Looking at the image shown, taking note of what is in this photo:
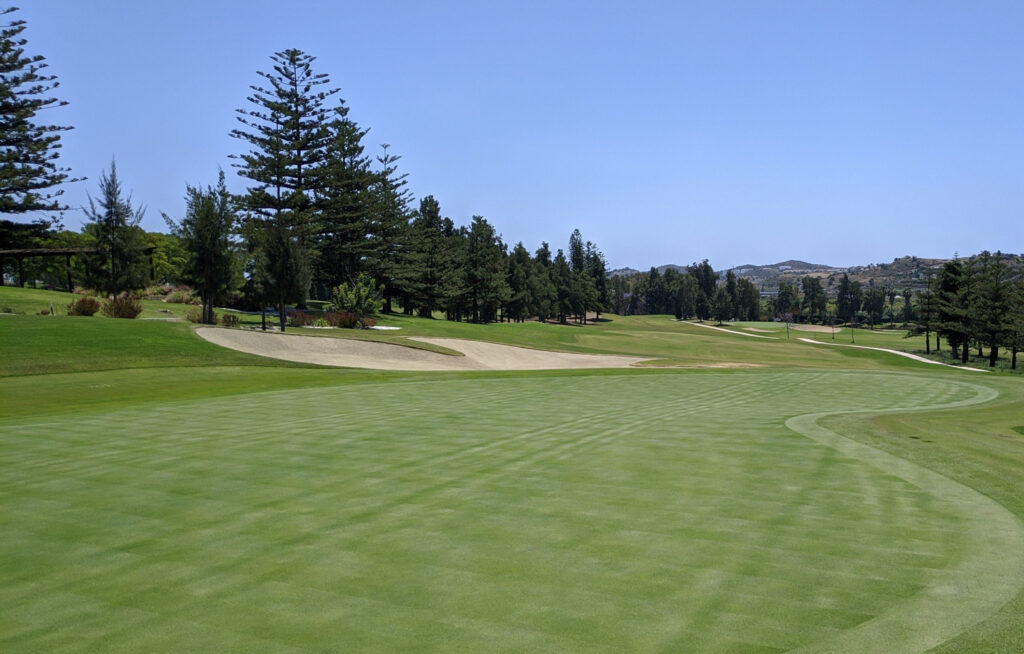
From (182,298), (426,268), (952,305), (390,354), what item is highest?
(426,268)

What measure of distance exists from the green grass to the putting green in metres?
0.03

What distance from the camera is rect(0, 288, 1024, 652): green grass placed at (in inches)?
177

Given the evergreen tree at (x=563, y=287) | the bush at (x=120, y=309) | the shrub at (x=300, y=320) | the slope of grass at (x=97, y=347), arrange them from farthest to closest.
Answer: the evergreen tree at (x=563, y=287) < the shrub at (x=300, y=320) < the bush at (x=120, y=309) < the slope of grass at (x=97, y=347)

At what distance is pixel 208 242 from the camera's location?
122 feet

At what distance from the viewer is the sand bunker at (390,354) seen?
103 feet

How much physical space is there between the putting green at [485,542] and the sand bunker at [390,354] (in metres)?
19.0

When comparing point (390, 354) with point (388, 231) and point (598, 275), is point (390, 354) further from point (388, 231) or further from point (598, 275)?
point (598, 275)

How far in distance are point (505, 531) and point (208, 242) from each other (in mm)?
34917

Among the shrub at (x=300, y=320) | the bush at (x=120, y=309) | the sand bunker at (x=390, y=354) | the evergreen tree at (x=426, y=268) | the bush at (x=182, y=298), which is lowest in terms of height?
the sand bunker at (x=390, y=354)

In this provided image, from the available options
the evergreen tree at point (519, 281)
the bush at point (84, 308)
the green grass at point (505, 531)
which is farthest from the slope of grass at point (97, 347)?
the evergreen tree at point (519, 281)

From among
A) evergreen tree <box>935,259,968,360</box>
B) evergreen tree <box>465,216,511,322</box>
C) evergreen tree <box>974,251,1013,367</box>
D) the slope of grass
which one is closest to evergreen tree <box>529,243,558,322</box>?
evergreen tree <box>465,216,511,322</box>

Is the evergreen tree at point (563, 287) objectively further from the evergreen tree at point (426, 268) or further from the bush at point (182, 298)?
the bush at point (182, 298)

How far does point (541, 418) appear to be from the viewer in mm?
14258

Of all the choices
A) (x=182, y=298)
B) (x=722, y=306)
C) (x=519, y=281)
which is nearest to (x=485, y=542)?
(x=182, y=298)
